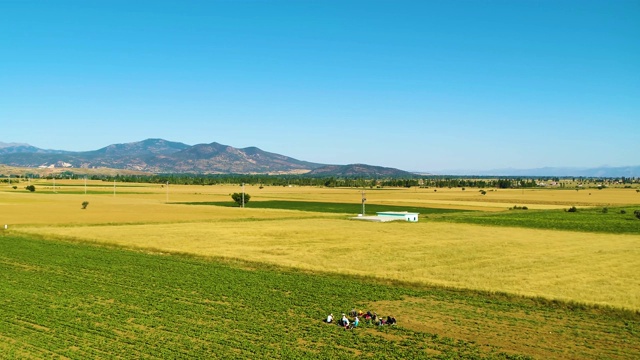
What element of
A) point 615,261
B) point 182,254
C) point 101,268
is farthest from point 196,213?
point 615,261

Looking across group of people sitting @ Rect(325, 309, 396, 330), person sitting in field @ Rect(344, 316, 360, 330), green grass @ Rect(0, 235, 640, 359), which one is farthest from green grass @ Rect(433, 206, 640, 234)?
person sitting in field @ Rect(344, 316, 360, 330)

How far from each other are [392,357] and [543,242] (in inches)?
1486

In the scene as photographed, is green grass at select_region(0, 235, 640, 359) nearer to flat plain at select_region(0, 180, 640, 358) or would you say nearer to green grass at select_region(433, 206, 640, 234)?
flat plain at select_region(0, 180, 640, 358)

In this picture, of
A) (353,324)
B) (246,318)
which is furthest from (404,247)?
(246,318)

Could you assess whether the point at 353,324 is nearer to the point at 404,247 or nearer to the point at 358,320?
the point at 358,320

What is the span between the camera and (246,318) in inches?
939

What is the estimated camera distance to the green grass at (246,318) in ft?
65.1

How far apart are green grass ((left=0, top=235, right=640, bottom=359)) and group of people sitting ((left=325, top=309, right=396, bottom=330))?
48cm

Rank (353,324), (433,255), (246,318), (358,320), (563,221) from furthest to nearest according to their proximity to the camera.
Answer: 1. (563,221)
2. (433,255)
3. (246,318)
4. (358,320)
5. (353,324)

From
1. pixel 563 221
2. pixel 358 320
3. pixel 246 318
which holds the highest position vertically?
pixel 563 221

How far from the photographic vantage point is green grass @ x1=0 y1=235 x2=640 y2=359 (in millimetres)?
A: 19828

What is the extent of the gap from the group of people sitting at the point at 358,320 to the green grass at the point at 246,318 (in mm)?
480

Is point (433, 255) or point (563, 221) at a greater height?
point (563, 221)

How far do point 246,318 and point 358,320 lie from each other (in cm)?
477
